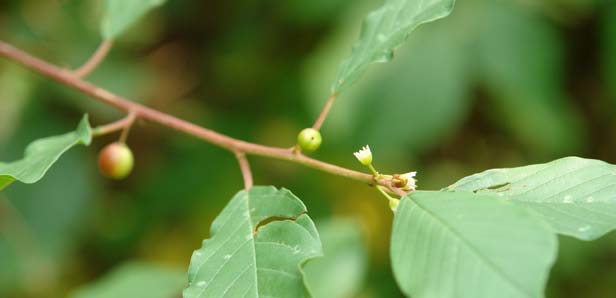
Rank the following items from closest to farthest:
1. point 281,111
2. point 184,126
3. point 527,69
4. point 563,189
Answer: point 563,189 < point 184,126 < point 527,69 < point 281,111

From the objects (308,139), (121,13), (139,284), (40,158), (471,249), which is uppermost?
(121,13)

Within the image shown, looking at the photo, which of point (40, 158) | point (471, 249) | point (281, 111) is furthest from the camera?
point (281, 111)

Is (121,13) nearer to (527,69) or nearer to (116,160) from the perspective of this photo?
(116,160)

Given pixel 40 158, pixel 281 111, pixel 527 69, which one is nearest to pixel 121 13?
pixel 40 158

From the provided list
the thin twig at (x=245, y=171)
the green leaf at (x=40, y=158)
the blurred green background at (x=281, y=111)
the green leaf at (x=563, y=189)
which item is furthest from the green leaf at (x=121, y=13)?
the green leaf at (x=563, y=189)

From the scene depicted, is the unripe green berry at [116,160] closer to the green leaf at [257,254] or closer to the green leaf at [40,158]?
the green leaf at [40,158]

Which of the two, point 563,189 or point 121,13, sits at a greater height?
point 121,13

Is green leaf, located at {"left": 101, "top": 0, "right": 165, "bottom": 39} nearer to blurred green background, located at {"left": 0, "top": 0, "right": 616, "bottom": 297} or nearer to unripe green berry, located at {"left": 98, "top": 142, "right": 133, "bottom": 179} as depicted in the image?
unripe green berry, located at {"left": 98, "top": 142, "right": 133, "bottom": 179}

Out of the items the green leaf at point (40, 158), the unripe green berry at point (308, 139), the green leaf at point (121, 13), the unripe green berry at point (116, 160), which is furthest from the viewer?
the green leaf at point (121, 13)
